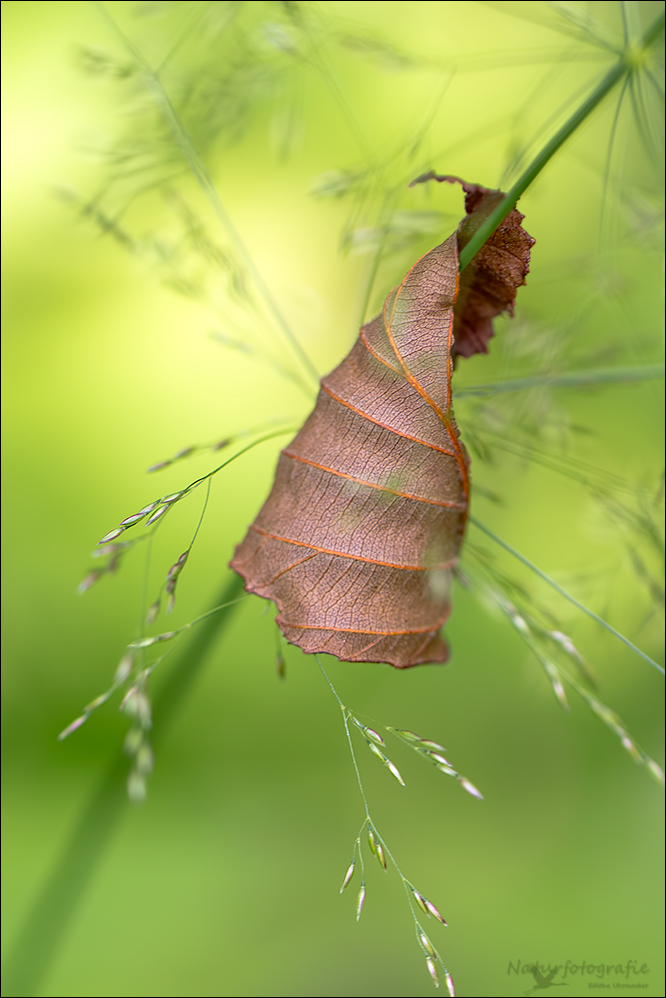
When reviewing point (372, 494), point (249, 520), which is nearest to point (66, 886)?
point (249, 520)

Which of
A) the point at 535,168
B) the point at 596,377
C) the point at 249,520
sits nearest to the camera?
the point at 535,168

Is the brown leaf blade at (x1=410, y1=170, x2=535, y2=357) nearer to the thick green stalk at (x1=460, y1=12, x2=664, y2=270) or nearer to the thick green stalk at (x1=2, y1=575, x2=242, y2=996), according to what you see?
the thick green stalk at (x1=460, y1=12, x2=664, y2=270)

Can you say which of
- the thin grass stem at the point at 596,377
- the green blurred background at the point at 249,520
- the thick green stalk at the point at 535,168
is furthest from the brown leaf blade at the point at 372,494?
the green blurred background at the point at 249,520

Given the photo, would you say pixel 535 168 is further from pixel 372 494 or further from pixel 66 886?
pixel 66 886

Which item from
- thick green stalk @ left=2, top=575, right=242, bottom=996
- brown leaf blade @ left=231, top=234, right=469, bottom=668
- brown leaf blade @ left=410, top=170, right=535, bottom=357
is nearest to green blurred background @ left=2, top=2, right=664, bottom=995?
thick green stalk @ left=2, top=575, right=242, bottom=996

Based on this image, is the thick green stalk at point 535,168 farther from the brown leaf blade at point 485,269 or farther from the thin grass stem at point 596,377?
the thin grass stem at point 596,377

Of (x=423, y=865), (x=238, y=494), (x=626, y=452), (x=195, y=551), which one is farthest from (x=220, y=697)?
(x=626, y=452)
